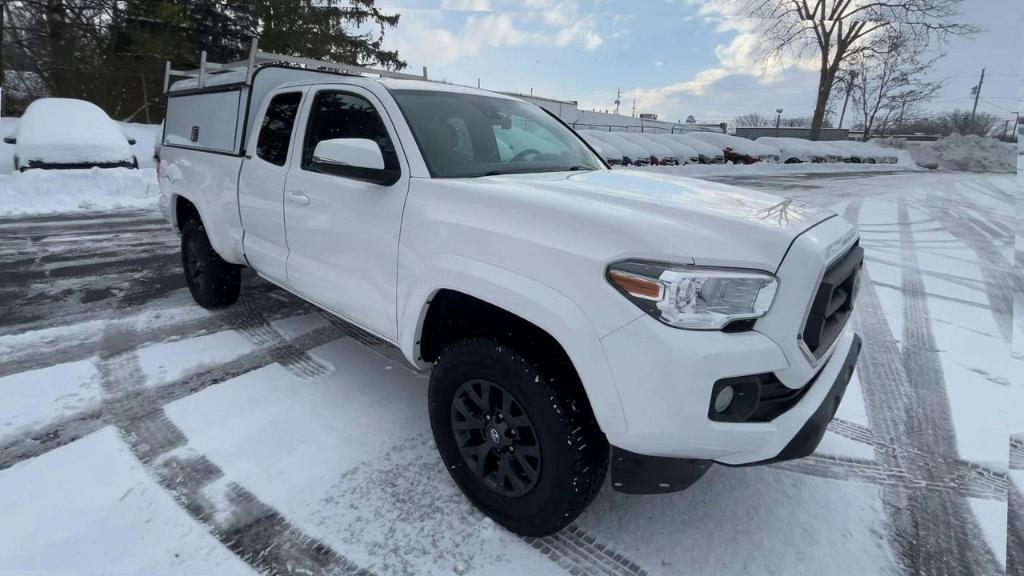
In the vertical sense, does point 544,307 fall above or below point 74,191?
above

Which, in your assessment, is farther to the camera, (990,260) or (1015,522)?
(990,260)

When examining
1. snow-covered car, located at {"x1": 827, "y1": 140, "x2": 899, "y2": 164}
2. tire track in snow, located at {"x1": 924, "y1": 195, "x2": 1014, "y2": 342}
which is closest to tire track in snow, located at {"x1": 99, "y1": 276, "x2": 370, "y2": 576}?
tire track in snow, located at {"x1": 924, "y1": 195, "x2": 1014, "y2": 342}

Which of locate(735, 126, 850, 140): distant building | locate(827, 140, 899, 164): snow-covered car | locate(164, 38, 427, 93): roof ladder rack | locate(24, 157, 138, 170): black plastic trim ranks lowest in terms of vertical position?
locate(24, 157, 138, 170): black plastic trim

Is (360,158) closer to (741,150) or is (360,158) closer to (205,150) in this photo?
(205,150)

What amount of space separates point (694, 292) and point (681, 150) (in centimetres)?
2114

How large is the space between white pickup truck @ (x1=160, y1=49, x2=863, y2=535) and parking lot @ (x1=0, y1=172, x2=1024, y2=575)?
1.19 ft

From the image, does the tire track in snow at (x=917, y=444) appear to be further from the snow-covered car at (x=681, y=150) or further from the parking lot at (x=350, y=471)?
the snow-covered car at (x=681, y=150)

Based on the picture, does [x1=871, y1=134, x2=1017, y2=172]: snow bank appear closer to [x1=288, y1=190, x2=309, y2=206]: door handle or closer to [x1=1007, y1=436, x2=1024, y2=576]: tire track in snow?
[x1=1007, y1=436, x2=1024, y2=576]: tire track in snow

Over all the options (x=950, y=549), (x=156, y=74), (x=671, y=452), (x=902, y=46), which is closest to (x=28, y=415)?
(x=671, y=452)

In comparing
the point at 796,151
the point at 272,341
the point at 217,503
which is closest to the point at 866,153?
the point at 796,151

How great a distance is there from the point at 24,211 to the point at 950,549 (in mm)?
11032

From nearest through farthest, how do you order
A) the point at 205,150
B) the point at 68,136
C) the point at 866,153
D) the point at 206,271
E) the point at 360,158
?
the point at 360,158 → the point at 205,150 → the point at 206,271 → the point at 68,136 → the point at 866,153

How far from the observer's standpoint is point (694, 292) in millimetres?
1755

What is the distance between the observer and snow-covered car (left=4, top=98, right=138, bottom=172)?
9336mm
